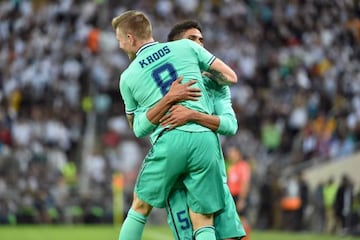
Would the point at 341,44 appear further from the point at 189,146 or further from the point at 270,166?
the point at 189,146

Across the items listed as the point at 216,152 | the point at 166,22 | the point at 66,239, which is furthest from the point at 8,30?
the point at 216,152

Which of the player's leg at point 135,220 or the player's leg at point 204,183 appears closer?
the player's leg at point 204,183

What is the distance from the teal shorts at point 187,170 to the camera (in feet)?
22.3

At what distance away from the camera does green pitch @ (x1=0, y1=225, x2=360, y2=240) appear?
17.1 metres

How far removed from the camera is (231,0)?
90.8 ft

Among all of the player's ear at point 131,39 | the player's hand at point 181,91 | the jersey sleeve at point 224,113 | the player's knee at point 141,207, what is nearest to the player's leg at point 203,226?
the player's knee at point 141,207

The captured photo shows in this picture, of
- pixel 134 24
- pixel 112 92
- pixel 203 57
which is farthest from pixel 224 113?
pixel 112 92

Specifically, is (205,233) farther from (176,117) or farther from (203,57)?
(203,57)

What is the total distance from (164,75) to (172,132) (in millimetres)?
393

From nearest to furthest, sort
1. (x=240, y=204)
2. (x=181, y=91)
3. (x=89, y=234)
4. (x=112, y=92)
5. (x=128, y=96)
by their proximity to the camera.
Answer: (x=181, y=91) < (x=128, y=96) < (x=240, y=204) < (x=89, y=234) < (x=112, y=92)

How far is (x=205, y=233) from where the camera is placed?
22.5 feet

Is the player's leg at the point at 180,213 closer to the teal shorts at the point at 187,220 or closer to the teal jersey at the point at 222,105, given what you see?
the teal shorts at the point at 187,220

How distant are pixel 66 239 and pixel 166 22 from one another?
10765 millimetres

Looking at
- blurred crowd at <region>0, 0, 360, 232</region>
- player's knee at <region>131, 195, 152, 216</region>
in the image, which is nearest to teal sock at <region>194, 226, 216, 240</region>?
player's knee at <region>131, 195, 152, 216</region>
